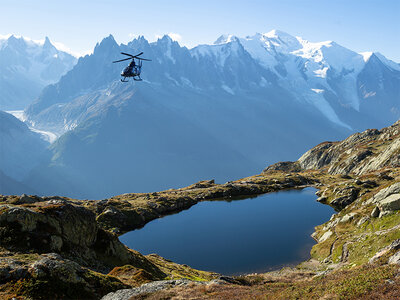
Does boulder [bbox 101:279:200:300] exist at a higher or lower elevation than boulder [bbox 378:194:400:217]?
lower

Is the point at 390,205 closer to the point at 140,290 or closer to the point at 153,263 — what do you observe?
the point at 153,263

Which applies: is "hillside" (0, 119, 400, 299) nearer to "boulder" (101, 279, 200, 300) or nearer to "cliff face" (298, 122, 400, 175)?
"boulder" (101, 279, 200, 300)

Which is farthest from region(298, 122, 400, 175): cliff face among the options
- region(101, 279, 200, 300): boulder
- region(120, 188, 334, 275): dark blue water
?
region(101, 279, 200, 300): boulder

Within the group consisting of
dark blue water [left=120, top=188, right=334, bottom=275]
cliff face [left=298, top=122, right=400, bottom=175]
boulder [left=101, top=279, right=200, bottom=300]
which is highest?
cliff face [left=298, top=122, right=400, bottom=175]

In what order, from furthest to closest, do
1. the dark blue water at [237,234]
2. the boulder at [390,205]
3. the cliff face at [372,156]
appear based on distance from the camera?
the cliff face at [372,156], the dark blue water at [237,234], the boulder at [390,205]

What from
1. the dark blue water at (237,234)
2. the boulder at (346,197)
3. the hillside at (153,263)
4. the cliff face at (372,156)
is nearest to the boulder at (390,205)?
the hillside at (153,263)

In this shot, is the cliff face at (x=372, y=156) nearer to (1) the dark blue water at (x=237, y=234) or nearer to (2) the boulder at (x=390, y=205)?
(1) the dark blue water at (x=237, y=234)

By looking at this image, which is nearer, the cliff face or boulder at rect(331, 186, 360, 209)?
boulder at rect(331, 186, 360, 209)

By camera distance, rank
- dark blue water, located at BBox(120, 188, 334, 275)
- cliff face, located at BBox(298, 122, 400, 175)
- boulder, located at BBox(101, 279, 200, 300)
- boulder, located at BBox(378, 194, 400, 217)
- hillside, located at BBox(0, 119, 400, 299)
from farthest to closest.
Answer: cliff face, located at BBox(298, 122, 400, 175)
dark blue water, located at BBox(120, 188, 334, 275)
boulder, located at BBox(378, 194, 400, 217)
boulder, located at BBox(101, 279, 200, 300)
hillside, located at BBox(0, 119, 400, 299)

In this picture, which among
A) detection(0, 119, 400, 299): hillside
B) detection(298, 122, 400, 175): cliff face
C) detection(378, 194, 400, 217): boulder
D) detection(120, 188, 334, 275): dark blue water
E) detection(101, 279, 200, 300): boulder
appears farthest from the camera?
detection(298, 122, 400, 175): cliff face

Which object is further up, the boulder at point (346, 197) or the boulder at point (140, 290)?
the boulder at point (346, 197)
